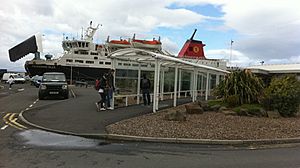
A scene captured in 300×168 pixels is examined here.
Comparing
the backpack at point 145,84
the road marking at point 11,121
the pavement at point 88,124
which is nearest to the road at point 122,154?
the pavement at point 88,124

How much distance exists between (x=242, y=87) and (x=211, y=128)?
6.18 m

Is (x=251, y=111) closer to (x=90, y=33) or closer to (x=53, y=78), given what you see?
(x=53, y=78)

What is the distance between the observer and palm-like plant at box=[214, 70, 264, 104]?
624 inches

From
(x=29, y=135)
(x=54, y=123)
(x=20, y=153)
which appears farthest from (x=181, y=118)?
(x=20, y=153)

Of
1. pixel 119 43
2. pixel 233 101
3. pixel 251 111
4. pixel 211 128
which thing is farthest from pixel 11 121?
pixel 119 43

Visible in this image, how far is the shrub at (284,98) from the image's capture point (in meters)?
14.4

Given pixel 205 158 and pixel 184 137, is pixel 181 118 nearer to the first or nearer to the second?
pixel 184 137

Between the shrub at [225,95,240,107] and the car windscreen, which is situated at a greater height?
the car windscreen

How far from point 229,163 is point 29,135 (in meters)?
5.66

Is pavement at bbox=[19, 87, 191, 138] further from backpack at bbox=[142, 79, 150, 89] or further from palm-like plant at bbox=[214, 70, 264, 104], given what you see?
palm-like plant at bbox=[214, 70, 264, 104]

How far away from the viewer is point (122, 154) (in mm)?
7219

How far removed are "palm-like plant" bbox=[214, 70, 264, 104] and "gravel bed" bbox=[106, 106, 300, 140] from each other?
2.95 metres

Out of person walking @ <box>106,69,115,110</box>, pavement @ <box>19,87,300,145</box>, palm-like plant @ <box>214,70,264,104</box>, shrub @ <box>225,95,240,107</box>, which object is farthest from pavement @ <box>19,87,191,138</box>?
palm-like plant @ <box>214,70,264,104</box>

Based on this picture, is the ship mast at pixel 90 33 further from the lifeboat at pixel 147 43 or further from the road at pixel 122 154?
the road at pixel 122 154
